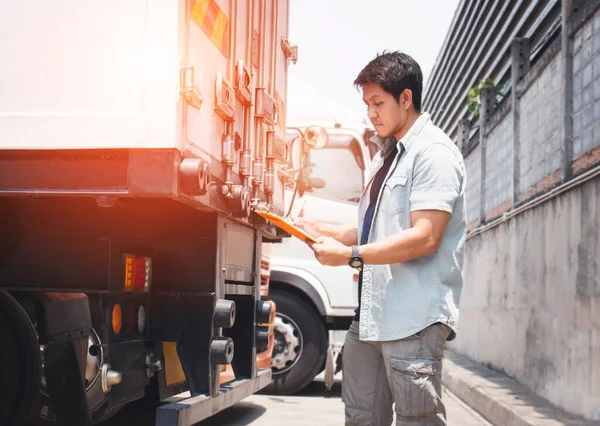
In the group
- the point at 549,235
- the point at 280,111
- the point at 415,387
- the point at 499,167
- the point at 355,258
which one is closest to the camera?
the point at 415,387

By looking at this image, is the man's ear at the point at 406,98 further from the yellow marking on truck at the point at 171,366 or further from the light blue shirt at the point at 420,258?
the yellow marking on truck at the point at 171,366

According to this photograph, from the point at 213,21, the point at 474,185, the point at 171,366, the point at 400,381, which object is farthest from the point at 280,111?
the point at 474,185

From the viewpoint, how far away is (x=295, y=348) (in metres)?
8.97

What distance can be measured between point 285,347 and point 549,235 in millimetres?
2730

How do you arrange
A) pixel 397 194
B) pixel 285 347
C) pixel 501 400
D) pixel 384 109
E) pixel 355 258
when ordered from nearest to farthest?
pixel 355 258
pixel 397 194
pixel 384 109
pixel 501 400
pixel 285 347

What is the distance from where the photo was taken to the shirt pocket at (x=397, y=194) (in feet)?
12.3

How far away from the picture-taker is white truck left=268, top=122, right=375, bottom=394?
8938 millimetres

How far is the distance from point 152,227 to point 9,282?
32.6 inches

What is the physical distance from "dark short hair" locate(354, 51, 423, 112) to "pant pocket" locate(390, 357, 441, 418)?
1.11 m

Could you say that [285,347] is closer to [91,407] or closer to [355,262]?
[91,407]

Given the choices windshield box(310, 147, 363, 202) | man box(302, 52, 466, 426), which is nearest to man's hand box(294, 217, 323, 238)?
man box(302, 52, 466, 426)

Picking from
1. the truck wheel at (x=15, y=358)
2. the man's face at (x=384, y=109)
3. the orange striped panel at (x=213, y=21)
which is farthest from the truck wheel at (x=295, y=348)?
the man's face at (x=384, y=109)

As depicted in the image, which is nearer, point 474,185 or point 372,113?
point 372,113

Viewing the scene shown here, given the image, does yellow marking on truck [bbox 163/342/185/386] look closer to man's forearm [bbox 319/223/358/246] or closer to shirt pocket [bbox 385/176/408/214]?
man's forearm [bbox 319/223/358/246]
